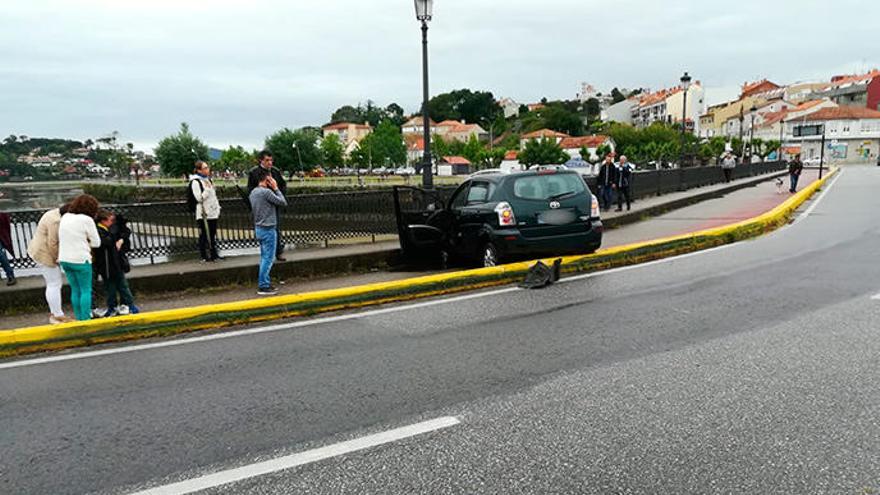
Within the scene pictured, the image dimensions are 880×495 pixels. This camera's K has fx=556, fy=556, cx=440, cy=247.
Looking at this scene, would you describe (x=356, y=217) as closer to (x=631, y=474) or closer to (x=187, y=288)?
(x=187, y=288)

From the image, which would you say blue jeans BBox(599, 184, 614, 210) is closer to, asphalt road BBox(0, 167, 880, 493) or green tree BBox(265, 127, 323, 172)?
asphalt road BBox(0, 167, 880, 493)

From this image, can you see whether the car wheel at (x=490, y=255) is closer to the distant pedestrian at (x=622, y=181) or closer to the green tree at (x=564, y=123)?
the distant pedestrian at (x=622, y=181)

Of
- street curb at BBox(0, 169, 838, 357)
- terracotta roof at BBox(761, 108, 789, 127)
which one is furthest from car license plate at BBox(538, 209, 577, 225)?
terracotta roof at BBox(761, 108, 789, 127)

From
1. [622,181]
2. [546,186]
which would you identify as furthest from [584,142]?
[546,186]

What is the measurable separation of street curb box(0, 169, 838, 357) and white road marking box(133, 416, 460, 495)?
3.26 meters

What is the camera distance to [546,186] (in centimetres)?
841

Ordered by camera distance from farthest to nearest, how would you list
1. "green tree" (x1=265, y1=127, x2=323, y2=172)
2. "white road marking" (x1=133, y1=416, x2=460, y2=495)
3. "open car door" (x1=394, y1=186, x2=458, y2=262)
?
→ "green tree" (x1=265, y1=127, x2=323, y2=172) → "open car door" (x1=394, y1=186, x2=458, y2=262) → "white road marking" (x1=133, y1=416, x2=460, y2=495)

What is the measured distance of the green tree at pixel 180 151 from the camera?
87125 millimetres

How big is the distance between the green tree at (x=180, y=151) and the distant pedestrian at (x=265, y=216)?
86120 mm

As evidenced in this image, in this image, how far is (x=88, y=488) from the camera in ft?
9.91

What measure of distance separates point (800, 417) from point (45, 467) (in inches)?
182

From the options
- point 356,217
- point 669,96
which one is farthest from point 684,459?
point 669,96

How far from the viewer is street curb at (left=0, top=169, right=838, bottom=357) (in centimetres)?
555

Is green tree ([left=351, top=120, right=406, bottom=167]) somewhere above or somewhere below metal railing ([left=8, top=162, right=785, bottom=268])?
above
